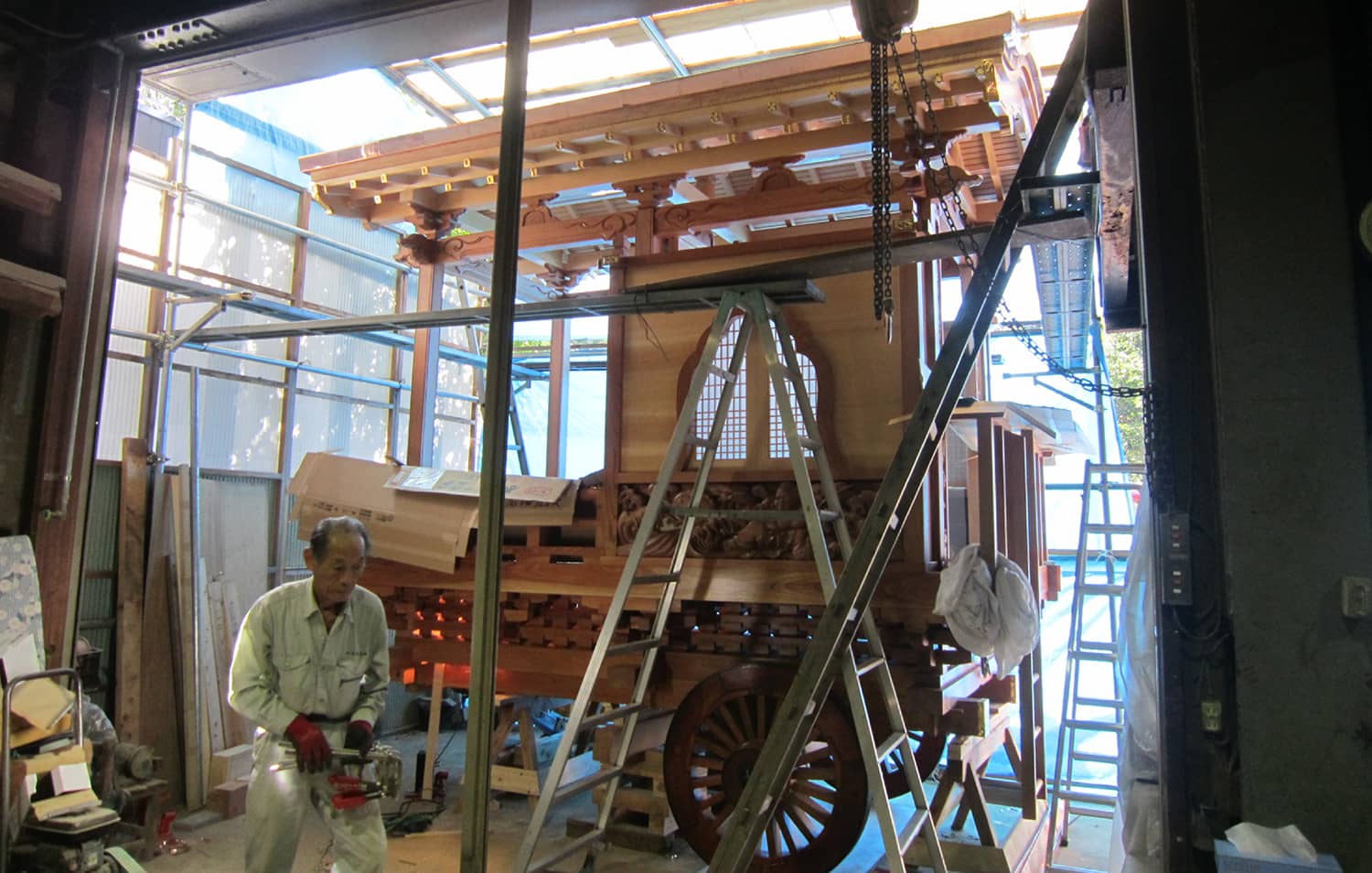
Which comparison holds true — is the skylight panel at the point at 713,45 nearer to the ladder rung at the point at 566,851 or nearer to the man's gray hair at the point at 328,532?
the man's gray hair at the point at 328,532

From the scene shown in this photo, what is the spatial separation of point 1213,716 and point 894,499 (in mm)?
1148

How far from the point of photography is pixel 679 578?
189 inches

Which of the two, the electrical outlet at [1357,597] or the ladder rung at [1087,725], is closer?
the electrical outlet at [1357,597]

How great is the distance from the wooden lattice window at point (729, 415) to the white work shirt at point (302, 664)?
2.15 meters

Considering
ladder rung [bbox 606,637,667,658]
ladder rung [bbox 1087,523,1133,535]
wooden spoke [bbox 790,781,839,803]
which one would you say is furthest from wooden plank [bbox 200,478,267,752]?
ladder rung [bbox 1087,523,1133,535]

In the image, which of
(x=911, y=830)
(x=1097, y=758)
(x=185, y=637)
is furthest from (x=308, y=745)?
(x=1097, y=758)

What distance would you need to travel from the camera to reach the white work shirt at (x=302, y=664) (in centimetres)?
371

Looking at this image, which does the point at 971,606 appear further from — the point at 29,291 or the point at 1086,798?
the point at 29,291

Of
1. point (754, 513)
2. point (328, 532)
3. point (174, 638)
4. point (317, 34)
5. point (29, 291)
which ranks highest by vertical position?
point (317, 34)

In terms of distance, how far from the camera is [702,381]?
4430mm

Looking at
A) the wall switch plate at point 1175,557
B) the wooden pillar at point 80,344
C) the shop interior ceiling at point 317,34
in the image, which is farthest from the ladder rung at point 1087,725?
the wooden pillar at point 80,344

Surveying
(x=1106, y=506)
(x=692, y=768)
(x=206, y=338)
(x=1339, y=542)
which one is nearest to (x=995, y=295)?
(x=1339, y=542)

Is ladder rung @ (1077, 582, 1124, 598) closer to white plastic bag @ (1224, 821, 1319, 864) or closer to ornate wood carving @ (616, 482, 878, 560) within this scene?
ornate wood carving @ (616, 482, 878, 560)

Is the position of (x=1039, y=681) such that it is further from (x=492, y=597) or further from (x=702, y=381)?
(x=492, y=597)
